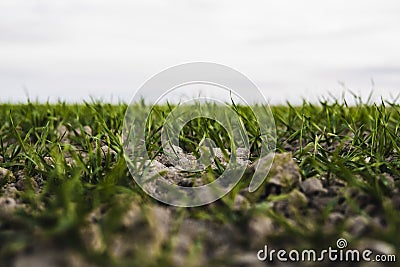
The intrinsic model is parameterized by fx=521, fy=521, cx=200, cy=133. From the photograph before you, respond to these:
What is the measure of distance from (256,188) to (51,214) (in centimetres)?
65

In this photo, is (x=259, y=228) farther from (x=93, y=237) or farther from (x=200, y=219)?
(x=93, y=237)

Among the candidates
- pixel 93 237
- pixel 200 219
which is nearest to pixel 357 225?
pixel 200 219

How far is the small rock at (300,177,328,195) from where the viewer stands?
5.56 ft

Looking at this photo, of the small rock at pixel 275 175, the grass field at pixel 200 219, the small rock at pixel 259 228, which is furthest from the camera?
the small rock at pixel 275 175

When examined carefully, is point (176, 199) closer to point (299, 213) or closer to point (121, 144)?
point (299, 213)

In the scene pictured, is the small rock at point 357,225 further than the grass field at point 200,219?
Yes

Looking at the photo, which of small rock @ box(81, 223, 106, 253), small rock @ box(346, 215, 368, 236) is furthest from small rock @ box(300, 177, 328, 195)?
small rock @ box(81, 223, 106, 253)

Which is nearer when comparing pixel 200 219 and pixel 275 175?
pixel 200 219

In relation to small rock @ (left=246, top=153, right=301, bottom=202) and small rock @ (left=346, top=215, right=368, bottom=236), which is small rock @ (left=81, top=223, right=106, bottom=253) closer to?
small rock @ (left=246, top=153, right=301, bottom=202)

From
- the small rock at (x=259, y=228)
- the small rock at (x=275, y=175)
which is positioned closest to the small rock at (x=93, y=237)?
the small rock at (x=259, y=228)

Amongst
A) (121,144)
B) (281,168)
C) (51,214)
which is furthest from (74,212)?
(121,144)

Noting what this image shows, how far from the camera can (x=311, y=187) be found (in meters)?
1.70

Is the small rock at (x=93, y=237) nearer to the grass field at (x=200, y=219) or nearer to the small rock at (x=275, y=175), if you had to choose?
the grass field at (x=200, y=219)

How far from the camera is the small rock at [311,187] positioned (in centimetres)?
169
